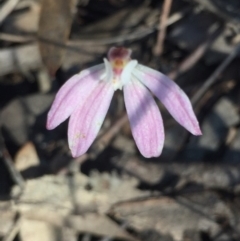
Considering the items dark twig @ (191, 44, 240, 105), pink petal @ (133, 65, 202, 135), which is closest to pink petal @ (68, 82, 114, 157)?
pink petal @ (133, 65, 202, 135)

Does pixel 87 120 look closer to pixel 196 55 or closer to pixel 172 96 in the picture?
pixel 172 96

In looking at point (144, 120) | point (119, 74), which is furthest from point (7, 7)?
point (144, 120)

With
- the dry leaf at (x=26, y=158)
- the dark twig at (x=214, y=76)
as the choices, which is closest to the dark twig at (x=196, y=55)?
the dark twig at (x=214, y=76)

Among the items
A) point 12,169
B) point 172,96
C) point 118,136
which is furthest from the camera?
point 118,136

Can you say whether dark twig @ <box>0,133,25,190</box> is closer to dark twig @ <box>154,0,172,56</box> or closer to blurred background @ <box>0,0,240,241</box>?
blurred background @ <box>0,0,240,241</box>

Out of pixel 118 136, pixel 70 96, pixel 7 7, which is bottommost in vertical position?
pixel 118 136

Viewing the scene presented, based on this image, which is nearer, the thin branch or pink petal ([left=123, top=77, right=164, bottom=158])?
pink petal ([left=123, top=77, right=164, bottom=158])

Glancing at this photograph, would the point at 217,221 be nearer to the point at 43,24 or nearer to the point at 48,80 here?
the point at 48,80
